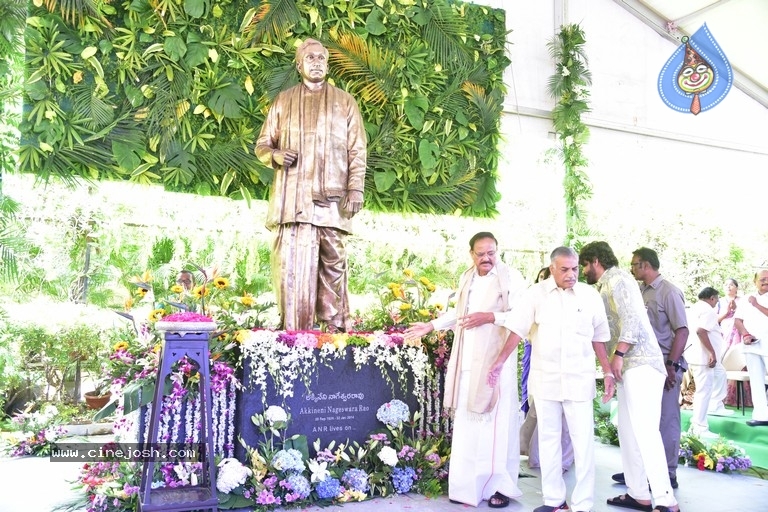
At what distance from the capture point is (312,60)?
486cm

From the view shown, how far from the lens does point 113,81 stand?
5887 millimetres

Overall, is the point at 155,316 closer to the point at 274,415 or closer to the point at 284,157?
the point at 274,415

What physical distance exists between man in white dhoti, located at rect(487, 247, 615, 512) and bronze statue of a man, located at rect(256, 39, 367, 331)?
4.86 feet

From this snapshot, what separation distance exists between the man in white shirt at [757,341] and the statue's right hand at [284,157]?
498 cm

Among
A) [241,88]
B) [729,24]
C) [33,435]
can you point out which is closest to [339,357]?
[33,435]

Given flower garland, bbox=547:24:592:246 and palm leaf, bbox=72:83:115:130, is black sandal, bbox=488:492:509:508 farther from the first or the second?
palm leaf, bbox=72:83:115:130

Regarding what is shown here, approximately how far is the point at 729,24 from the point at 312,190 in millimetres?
6484

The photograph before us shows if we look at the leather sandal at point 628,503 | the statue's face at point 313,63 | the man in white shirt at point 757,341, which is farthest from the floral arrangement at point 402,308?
the man in white shirt at point 757,341

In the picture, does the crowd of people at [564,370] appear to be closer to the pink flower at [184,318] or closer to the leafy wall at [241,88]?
the pink flower at [184,318]

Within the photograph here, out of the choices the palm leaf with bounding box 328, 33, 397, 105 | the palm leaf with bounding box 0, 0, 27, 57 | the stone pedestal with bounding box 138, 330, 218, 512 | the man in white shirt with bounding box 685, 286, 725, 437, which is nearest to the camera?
the stone pedestal with bounding box 138, 330, 218, 512

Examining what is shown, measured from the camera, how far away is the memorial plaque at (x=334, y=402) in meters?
4.14

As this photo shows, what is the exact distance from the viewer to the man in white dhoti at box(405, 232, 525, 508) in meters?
4.21

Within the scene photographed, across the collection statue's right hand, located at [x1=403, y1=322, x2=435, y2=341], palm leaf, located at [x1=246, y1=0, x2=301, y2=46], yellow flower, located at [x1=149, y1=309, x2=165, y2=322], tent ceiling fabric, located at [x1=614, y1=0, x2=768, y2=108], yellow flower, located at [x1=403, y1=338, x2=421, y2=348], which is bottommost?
yellow flower, located at [x1=403, y1=338, x2=421, y2=348]

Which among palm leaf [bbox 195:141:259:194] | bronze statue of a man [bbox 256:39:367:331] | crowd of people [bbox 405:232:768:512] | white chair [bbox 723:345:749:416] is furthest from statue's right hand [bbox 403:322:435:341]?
white chair [bbox 723:345:749:416]
